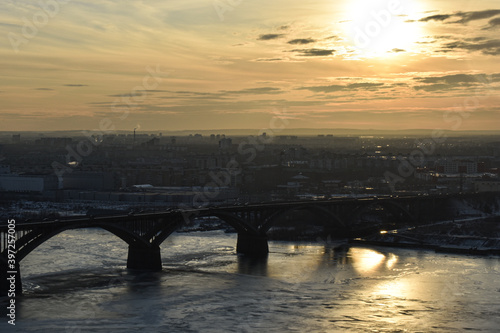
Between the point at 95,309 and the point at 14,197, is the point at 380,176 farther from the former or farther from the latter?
the point at 95,309

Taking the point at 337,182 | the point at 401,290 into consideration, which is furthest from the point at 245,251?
the point at 337,182

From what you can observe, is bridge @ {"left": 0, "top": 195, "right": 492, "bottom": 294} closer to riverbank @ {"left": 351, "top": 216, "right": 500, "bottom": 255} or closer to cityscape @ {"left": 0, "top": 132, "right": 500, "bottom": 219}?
riverbank @ {"left": 351, "top": 216, "right": 500, "bottom": 255}

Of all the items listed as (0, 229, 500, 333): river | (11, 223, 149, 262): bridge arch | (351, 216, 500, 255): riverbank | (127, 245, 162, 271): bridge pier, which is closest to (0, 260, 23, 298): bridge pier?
(0, 229, 500, 333): river

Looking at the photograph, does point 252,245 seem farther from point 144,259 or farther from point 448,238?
point 448,238

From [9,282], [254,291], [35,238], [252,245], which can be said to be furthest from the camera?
[252,245]

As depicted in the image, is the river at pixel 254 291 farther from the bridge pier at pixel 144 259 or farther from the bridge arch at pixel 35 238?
the bridge arch at pixel 35 238

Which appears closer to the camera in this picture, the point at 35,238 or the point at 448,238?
the point at 35,238

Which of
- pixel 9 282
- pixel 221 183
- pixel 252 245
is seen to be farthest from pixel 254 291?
pixel 221 183
